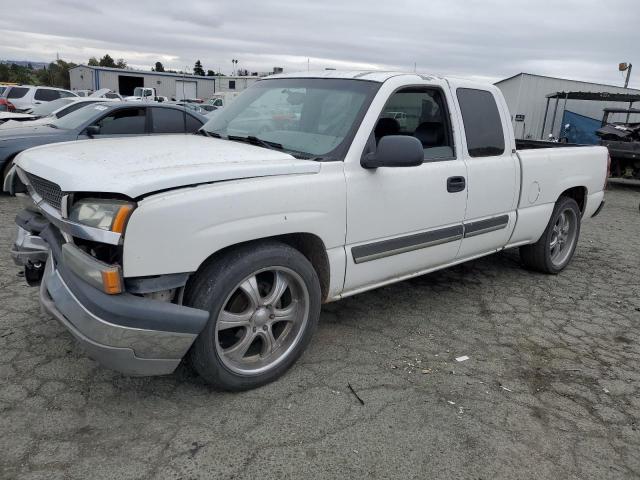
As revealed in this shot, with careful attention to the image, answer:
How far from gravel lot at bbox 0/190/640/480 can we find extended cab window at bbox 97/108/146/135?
170 inches

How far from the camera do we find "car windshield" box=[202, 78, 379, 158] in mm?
3432

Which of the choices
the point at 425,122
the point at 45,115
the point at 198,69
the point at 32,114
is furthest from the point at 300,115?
the point at 198,69

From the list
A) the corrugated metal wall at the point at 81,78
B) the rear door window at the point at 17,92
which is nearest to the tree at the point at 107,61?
the corrugated metal wall at the point at 81,78

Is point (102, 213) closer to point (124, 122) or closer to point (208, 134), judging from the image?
point (208, 134)

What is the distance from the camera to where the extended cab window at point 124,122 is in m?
8.20

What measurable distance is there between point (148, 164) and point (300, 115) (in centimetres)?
129

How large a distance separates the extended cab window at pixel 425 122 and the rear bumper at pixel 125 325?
2118mm

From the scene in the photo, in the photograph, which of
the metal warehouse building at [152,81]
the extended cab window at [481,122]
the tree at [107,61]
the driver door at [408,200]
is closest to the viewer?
the driver door at [408,200]

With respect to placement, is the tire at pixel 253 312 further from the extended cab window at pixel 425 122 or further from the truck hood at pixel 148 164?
the extended cab window at pixel 425 122

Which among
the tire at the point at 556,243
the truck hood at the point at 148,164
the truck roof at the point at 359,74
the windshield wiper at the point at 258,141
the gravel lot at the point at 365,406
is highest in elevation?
the truck roof at the point at 359,74

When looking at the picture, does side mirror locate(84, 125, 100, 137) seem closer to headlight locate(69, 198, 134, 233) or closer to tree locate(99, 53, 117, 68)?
headlight locate(69, 198, 134, 233)

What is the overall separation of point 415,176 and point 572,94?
18.2 meters

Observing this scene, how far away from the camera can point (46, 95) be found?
2089 cm

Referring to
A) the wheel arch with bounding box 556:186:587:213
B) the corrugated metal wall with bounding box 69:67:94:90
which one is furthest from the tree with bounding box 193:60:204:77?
the wheel arch with bounding box 556:186:587:213
